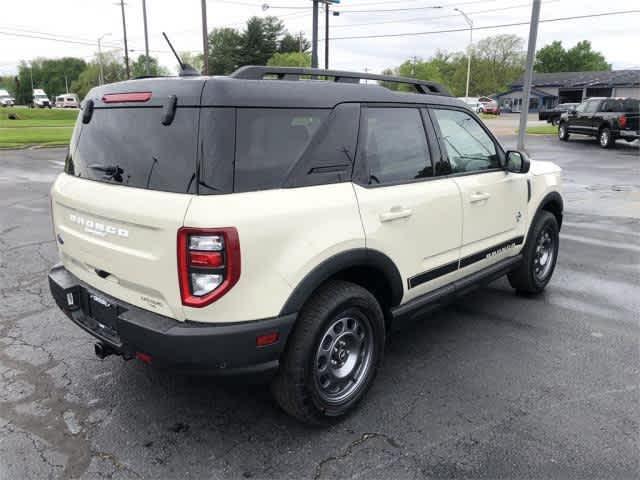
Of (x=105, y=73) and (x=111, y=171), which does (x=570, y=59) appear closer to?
(x=105, y=73)

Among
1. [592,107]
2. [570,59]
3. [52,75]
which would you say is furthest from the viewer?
[52,75]

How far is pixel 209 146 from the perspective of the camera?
7.84ft

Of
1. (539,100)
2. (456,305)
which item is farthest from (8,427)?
(539,100)

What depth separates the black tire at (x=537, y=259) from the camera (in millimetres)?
4715

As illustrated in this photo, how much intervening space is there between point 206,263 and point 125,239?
556 millimetres

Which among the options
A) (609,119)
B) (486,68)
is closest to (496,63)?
(486,68)

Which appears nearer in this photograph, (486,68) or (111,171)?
(111,171)

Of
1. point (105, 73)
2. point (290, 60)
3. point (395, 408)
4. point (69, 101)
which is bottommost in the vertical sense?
point (395, 408)

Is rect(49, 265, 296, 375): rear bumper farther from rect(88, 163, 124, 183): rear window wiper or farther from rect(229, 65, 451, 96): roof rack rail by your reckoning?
rect(229, 65, 451, 96): roof rack rail

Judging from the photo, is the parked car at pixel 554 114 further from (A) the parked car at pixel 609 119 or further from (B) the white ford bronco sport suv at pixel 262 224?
(B) the white ford bronco sport suv at pixel 262 224

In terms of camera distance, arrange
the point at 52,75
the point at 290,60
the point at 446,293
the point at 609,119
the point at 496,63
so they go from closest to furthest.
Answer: the point at 446,293, the point at 609,119, the point at 290,60, the point at 496,63, the point at 52,75

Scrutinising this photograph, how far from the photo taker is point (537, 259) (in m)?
4.99

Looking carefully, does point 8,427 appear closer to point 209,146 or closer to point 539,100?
point 209,146

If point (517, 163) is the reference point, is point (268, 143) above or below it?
above
